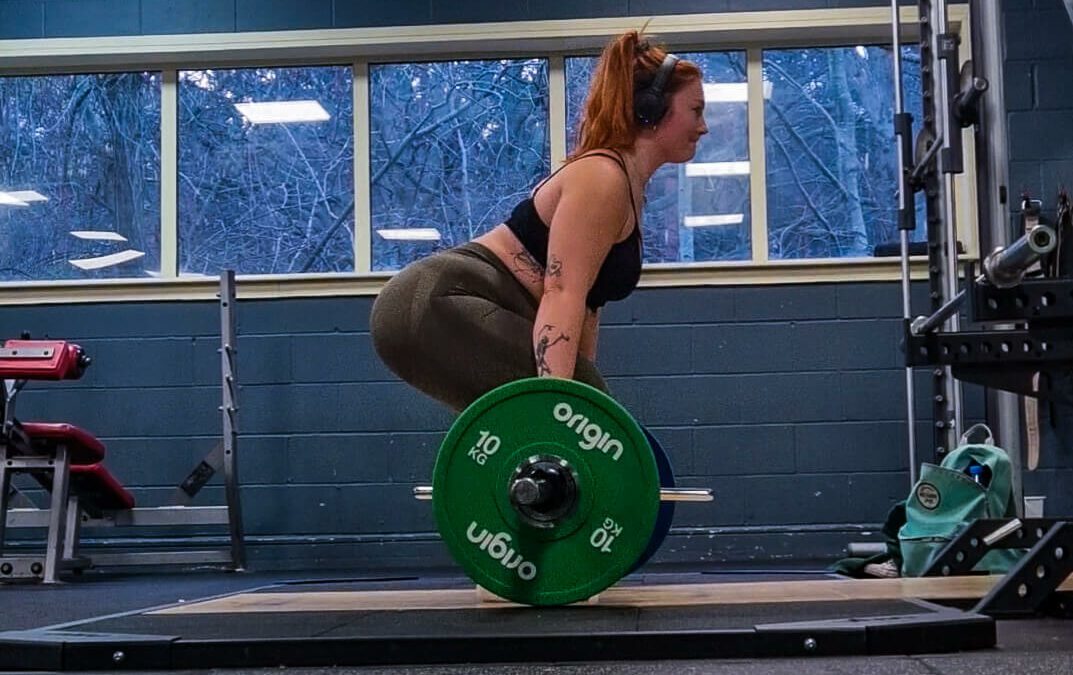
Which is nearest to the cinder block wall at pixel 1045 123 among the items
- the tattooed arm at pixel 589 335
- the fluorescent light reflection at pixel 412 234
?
the fluorescent light reflection at pixel 412 234

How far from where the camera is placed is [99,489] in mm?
4379

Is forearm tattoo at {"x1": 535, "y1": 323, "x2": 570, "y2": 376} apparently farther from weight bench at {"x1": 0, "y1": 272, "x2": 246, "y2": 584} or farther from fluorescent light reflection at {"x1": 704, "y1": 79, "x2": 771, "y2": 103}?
fluorescent light reflection at {"x1": 704, "y1": 79, "x2": 771, "y2": 103}

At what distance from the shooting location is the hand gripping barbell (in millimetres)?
1796

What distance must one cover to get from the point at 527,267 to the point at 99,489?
2780 mm

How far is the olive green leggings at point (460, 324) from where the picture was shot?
2049 mm

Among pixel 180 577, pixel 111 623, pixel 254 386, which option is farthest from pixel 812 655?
pixel 254 386

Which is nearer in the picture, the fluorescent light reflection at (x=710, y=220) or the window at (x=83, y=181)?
the fluorescent light reflection at (x=710, y=220)

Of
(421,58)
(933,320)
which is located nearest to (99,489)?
(421,58)

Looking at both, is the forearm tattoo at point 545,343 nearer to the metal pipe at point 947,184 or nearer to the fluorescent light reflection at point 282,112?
the metal pipe at point 947,184

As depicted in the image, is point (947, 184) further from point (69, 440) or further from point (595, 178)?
point (69, 440)

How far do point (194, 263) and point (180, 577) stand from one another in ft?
3.98

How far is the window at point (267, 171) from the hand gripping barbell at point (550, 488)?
3.17 m

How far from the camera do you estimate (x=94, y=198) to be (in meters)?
4.99

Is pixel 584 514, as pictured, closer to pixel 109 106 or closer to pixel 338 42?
pixel 338 42
